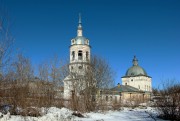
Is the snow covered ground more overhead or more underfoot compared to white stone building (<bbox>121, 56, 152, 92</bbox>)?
more underfoot

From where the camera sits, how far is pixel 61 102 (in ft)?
54.5

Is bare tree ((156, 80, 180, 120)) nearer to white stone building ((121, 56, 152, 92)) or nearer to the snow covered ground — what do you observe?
the snow covered ground

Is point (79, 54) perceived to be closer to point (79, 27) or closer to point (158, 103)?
point (79, 27)

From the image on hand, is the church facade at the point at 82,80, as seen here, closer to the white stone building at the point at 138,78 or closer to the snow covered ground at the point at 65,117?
the white stone building at the point at 138,78

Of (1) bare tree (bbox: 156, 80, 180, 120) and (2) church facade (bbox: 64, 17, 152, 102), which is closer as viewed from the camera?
(1) bare tree (bbox: 156, 80, 180, 120)

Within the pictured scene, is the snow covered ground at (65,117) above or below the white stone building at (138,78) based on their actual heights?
below

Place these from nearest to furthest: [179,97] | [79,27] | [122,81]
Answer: [179,97] → [79,27] → [122,81]

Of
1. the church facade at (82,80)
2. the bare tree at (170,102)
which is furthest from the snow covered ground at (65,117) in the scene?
the church facade at (82,80)

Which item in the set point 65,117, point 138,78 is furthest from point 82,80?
point 138,78

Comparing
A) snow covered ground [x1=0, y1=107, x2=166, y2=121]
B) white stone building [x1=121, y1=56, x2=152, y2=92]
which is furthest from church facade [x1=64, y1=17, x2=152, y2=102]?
snow covered ground [x1=0, y1=107, x2=166, y2=121]

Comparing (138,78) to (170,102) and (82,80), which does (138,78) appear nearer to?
(82,80)

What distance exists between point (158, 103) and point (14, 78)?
24.1 feet

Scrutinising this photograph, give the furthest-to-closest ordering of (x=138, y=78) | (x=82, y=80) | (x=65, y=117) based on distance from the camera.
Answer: (x=138, y=78) → (x=82, y=80) → (x=65, y=117)

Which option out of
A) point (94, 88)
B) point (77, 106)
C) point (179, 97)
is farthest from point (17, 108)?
point (94, 88)
